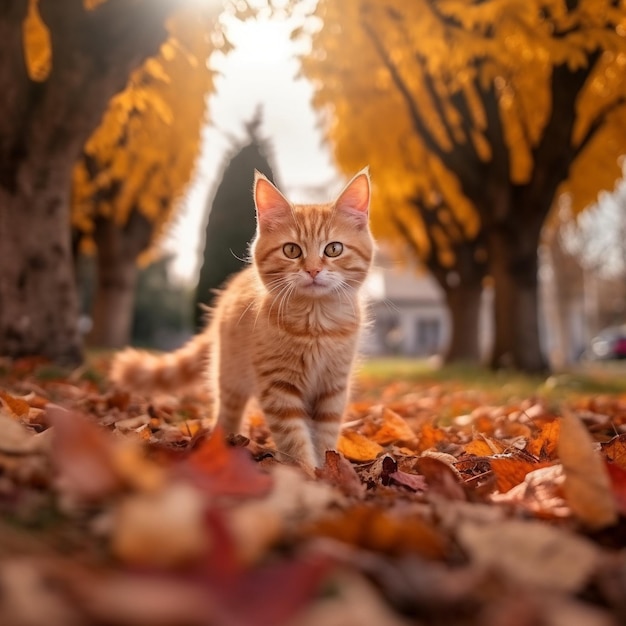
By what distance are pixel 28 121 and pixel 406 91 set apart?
504cm

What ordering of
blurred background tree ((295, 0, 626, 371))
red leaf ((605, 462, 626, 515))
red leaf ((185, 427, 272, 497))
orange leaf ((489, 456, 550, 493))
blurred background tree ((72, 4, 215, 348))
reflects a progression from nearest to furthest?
red leaf ((185, 427, 272, 497)) < red leaf ((605, 462, 626, 515)) < orange leaf ((489, 456, 550, 493)) < blurred background tree ((295, 0, 626, 371)) < blurred background tree ((72, 4, 215, 348))

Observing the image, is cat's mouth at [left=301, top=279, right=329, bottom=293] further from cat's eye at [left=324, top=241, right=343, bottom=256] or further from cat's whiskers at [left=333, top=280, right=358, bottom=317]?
cat's eye at [left=324, top=241, right=343, bottom=256]

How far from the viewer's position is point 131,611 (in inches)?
28.5

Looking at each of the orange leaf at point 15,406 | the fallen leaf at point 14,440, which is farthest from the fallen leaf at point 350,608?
the orange leaf at point 15,406

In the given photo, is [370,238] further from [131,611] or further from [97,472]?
[131,611]

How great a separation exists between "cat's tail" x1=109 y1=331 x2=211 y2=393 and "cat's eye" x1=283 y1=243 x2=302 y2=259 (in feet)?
3.62

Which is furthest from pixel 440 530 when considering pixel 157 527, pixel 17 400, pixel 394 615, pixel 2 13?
pixel 2 13

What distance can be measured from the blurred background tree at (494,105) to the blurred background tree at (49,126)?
Answer: 4.90 ft

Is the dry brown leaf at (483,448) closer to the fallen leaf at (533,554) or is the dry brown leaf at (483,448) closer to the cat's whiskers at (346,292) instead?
the cat's whiskers at (346,292)

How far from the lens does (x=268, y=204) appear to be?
9.68 ft

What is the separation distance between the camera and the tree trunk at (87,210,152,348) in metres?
14.7

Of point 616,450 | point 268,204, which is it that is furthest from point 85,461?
point 268,204

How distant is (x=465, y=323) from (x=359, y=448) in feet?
40.1

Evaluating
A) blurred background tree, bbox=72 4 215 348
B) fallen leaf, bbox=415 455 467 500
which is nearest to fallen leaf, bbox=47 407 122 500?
fallen leaf, bbox=415 455 467 500
